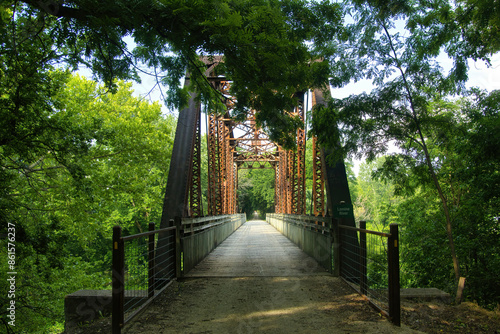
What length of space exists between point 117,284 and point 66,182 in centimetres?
939

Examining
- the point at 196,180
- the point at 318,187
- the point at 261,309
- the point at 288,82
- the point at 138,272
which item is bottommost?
the point at 261,309

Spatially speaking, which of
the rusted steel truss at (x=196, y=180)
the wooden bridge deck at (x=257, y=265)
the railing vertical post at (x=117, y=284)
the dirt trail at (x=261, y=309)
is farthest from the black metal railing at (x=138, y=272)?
the rusted steel truss at (x=196, y=180)

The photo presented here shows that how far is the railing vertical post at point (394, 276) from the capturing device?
3.78 m

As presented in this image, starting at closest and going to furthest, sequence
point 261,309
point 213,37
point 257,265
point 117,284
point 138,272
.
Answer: point 117,284 → point 213,37 → point 261,309 → point 138,272 → point 257,265

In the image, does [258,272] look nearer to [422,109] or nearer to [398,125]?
[398,125]

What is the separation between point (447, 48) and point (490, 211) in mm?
5047

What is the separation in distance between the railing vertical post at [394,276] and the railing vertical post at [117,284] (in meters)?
2.94

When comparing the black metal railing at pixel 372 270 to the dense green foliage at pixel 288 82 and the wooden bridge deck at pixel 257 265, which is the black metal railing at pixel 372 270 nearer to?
the wooden bridge deck at pixel 257 265

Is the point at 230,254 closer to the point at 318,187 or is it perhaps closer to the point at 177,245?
the point at 318,187

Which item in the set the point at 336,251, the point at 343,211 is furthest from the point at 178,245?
the point at 343,211

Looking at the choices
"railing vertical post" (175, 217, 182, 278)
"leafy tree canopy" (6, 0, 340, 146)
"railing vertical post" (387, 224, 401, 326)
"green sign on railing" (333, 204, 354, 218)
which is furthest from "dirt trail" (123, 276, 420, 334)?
"leafy tree canopy" (6, 0, 340, 146)

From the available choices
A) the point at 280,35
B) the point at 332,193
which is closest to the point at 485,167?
the point at 332,193

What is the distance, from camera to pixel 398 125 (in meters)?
7.11

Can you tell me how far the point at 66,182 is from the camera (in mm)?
11438
